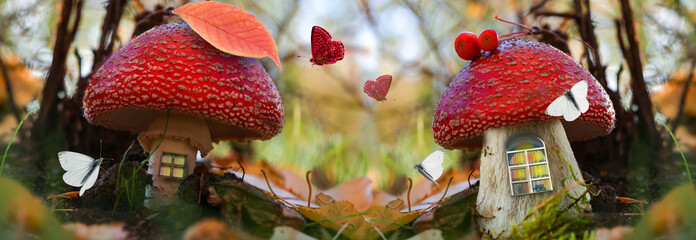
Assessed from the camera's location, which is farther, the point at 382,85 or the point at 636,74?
the point at 636,74

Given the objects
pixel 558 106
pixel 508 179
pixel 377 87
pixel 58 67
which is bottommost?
pixel 508 179

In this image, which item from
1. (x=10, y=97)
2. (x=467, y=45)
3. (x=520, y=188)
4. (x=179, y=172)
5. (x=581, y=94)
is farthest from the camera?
(x=10, y=97)

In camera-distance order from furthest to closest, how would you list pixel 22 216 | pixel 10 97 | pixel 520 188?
pixel 10 97 → pixel 520 188 → pixel 22 216

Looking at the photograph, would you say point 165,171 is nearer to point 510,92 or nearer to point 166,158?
point 166,158

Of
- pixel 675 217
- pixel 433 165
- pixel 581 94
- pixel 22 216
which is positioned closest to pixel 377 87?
pixel 433 165

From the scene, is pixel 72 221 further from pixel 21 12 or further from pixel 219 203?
pixel 21 12

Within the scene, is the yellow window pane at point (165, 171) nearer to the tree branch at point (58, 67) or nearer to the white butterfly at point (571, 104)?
the tree branch at point (58, 67)

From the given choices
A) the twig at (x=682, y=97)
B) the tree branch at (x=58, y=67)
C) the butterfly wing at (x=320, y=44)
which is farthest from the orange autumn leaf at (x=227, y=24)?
the twig at (x=682, y=97)
